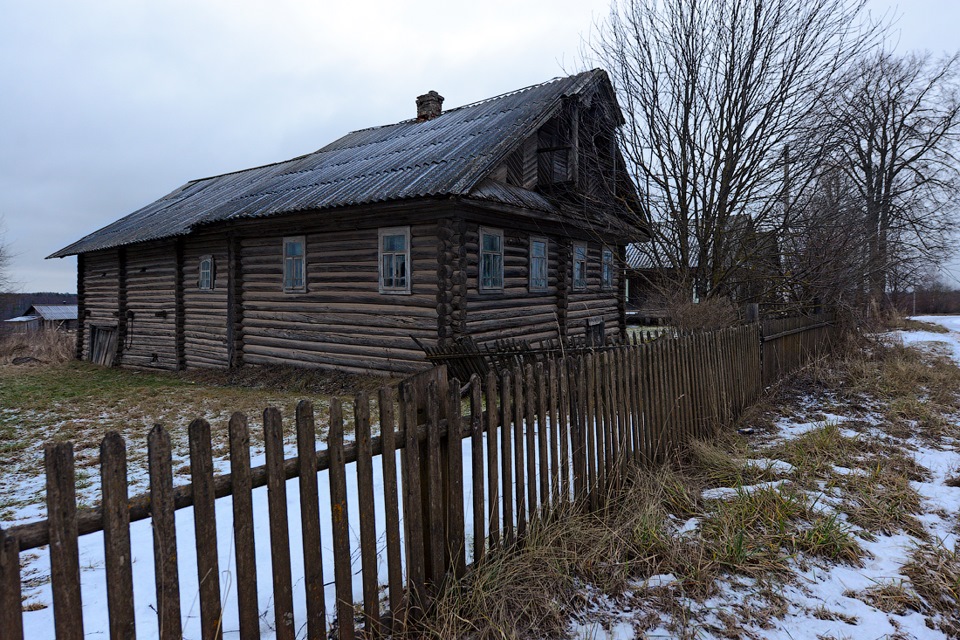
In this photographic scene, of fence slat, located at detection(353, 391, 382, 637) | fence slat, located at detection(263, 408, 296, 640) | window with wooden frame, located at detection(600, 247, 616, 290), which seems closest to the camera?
fence slat, located at detection(263, 408, 296, 640)

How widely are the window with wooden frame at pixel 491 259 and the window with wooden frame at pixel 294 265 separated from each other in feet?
14.7

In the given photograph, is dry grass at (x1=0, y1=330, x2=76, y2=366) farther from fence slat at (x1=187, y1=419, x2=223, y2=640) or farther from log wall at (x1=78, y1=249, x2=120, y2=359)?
fence slat at (x1=187, y1=419, x2=223, y2=640)

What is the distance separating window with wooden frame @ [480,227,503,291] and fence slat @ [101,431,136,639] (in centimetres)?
935

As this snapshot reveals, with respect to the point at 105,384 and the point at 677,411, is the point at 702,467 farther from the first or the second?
the point at 105,384

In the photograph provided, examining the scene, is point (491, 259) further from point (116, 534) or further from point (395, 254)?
point (116, 534)

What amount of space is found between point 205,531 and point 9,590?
54 centimetres

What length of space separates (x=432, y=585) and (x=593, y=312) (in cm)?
1301

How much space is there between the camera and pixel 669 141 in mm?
10172

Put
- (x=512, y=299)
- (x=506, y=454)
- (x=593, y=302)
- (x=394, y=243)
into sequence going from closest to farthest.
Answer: (x=506, y=454) < (x=394, y=243) < (x=512, y=299) < (x=593, y=302)

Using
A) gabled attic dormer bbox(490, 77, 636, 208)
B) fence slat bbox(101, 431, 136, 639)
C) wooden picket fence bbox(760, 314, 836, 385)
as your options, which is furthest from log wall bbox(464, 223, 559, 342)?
fence slat bbox(101, 431, 136, 639)

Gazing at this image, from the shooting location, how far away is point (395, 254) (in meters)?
10.9

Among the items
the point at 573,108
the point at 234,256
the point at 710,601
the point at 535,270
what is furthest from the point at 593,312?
the point at 710,601

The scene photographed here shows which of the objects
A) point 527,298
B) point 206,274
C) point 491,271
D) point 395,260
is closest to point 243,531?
point 395,260

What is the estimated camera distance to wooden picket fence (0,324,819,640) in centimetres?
168
